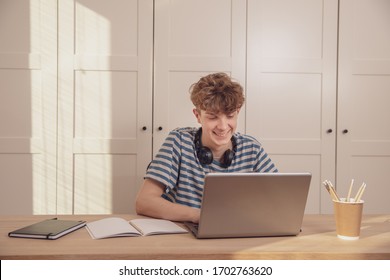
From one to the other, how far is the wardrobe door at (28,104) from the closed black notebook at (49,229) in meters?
1.52

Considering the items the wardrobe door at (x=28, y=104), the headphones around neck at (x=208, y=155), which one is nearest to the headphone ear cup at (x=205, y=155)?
the headphones around neck at (x=208, y=155)

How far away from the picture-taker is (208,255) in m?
1.11

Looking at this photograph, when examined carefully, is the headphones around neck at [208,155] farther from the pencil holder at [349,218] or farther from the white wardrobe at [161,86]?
the white wardrobe at [161,86]

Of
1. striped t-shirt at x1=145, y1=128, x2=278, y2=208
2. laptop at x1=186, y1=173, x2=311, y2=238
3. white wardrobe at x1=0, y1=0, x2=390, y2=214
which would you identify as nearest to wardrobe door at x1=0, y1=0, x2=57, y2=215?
white wardrobe at x1=0, y1=0, x2=390, y2=214

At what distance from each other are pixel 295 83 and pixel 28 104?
70.5 inches

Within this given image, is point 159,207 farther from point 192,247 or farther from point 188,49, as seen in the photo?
point 188,49

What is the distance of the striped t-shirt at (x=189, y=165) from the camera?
1.78 meters

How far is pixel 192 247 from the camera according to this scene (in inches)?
45.6

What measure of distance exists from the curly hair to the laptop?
59 centimetres

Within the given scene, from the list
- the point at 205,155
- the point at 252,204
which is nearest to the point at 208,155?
the point at 205,155

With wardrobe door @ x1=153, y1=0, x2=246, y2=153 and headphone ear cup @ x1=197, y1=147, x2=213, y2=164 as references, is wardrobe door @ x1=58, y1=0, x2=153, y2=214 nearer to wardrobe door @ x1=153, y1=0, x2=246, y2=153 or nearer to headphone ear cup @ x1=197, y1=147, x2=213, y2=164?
wardrobe door @ x1=153, y1=0, x2=246, y2=153

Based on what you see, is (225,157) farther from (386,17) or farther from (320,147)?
(386,17)

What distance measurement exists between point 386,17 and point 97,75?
201 centimetres

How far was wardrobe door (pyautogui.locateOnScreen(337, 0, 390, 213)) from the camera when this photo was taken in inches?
115
